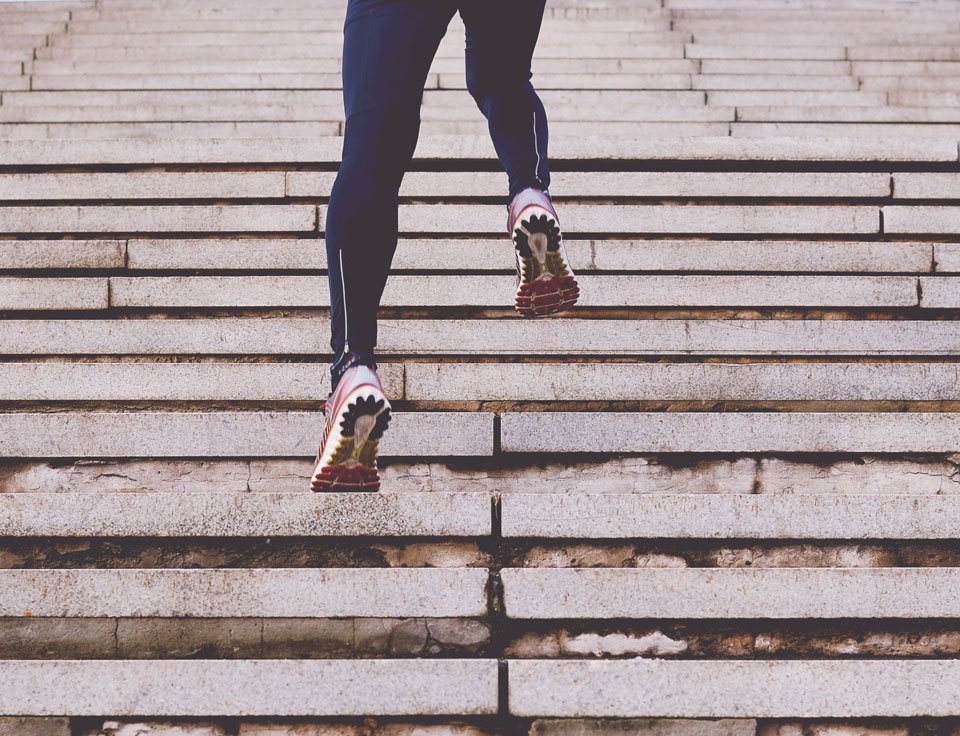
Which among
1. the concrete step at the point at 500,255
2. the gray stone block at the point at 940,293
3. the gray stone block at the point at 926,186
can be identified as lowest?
the gray stone block at the point at 940,293

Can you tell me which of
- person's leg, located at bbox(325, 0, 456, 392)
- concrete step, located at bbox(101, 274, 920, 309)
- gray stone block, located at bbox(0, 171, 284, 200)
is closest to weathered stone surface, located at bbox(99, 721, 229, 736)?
person's leg, located at bbox(325, 0, 456, 392)

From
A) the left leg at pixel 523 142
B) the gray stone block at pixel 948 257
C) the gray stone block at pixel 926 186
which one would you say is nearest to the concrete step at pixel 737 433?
the left leg at pixel 523 142

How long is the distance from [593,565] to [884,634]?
66 centimetres

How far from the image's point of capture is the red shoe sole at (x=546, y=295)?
66.6 inches

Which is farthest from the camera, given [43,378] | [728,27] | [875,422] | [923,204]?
[728,27]

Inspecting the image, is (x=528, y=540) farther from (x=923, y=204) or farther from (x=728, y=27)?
(x=728, y=27)

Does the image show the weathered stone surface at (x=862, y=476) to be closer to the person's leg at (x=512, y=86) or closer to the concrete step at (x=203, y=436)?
the concrete step at (x=203, y=436)

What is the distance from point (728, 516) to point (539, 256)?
74cm

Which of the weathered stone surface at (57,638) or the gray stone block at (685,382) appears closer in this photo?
the weathered stone surface at (57,638)

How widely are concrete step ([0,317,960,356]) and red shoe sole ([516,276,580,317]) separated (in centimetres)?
50

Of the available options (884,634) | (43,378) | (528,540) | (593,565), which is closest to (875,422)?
(884,634)

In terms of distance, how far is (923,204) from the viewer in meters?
2.83

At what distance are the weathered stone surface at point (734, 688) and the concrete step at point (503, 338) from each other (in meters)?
0.99

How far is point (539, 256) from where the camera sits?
166cm
